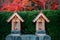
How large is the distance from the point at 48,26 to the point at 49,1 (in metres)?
2.22

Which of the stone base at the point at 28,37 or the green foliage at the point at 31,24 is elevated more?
the green foliage at the point at 31,24

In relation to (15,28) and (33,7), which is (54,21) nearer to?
(15,28)

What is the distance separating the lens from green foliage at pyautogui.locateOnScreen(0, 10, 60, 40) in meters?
6.54

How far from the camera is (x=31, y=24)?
6578mm

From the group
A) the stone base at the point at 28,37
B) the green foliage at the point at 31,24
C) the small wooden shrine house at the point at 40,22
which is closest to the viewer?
the stone base at the point at 28,37

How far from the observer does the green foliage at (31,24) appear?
654 centimetres

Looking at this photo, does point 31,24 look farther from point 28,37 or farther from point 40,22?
point 28,37

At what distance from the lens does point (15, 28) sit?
6.41 m

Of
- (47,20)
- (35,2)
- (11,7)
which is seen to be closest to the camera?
(47,20)

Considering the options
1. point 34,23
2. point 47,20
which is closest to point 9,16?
point 34,23

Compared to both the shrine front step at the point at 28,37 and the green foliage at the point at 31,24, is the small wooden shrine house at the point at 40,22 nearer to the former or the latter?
the green foliage at the point at 31,24

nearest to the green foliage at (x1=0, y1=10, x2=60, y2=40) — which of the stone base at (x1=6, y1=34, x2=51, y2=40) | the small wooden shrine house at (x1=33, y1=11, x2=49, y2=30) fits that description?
the small wooden shrine house at (x1=33, y1=11, x2=49, y2=30)

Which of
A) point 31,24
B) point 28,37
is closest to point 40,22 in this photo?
point 31,24

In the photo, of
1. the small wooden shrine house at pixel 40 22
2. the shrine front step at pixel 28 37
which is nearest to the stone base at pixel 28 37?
the shrine front step at pixel 28 37
